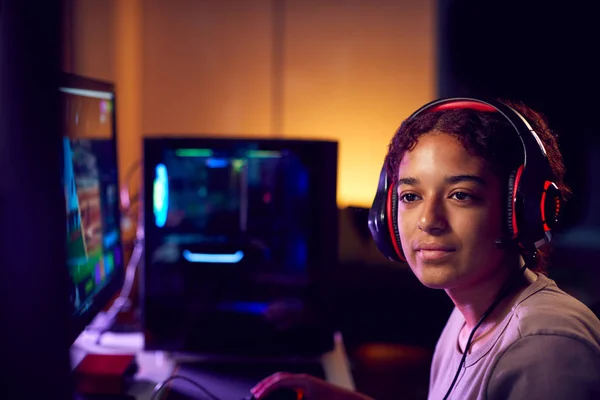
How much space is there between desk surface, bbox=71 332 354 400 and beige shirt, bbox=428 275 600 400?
1.66ft

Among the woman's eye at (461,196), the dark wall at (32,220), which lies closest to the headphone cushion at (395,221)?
the woman's eye at (461,196)

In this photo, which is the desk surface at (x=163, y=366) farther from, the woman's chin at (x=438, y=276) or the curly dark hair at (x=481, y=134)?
the curly dark hair at (x=481, y=134)

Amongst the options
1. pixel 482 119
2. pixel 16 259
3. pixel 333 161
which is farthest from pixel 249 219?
pixel 16 259

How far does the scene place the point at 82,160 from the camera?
1.11 meters

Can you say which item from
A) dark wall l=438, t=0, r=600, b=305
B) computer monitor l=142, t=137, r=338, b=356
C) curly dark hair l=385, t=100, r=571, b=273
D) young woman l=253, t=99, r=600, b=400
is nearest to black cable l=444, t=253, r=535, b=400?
young woman l=253, t=99, r=600, b=400

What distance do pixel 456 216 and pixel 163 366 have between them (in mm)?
812

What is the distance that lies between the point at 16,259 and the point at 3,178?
4 centimetres

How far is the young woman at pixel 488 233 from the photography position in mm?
706

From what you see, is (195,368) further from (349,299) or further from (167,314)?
(349,299)

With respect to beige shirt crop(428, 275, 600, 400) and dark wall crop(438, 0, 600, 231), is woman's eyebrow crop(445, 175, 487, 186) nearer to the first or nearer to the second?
beige shirt crop(428, 275, 600, 400)

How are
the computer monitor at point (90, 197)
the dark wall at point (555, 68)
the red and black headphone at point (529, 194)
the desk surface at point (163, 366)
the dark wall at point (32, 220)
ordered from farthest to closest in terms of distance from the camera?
1. the dark wall at point (555, 68)
2. the desk surface at point (163, 366)
3. the computer monitor at point (90, 197)
4. the red and black headphone at point (529, 194)
5. the dark wall at point (32, 220)

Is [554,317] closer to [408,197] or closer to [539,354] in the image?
[539,354]

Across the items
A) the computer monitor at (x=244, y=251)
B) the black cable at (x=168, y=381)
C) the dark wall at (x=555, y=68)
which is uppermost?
the dark wall at (x=555, y=68)

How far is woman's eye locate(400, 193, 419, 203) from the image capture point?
0.89 m
